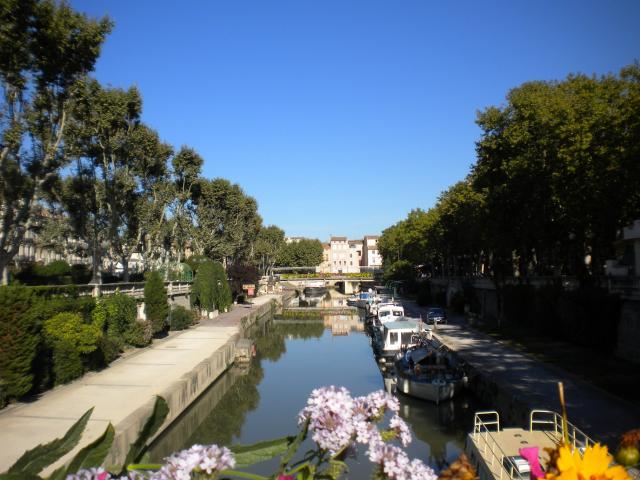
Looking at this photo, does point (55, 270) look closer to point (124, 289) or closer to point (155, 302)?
point (124, 289)

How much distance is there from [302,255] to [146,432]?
474ft

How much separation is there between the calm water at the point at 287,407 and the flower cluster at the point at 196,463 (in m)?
10.2

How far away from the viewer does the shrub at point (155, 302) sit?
3728cm

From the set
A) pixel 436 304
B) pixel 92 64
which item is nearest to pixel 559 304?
pixel 92 64

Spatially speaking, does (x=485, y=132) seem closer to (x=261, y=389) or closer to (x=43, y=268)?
(x=261, y=389)

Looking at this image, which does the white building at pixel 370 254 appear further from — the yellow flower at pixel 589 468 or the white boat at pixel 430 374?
the yellow flower at pixel 589 468

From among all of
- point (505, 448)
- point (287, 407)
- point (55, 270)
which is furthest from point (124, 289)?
point (505, 448)

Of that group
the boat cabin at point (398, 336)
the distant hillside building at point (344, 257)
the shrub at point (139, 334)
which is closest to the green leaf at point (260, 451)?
the shrub at point (139, 334)

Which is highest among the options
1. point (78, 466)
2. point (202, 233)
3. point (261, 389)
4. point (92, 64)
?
point (92, 64)

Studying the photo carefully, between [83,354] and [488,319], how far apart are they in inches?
1522

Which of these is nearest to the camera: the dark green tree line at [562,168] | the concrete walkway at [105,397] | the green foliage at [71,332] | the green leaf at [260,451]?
the green leaf at [260,451]

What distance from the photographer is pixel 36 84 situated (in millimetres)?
24031

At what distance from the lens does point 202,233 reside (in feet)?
216

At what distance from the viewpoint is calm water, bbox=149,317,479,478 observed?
66.8ft
